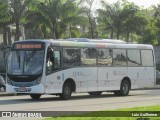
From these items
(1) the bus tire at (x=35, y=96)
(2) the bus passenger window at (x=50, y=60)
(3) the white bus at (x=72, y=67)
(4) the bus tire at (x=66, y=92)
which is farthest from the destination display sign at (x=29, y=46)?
(1) the bus tire at (x=35, y=96)

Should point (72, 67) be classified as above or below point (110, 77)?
above

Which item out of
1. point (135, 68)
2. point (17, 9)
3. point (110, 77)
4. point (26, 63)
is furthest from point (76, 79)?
point (17, 9)

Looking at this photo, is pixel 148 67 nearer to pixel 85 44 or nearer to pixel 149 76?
pixel 149 76

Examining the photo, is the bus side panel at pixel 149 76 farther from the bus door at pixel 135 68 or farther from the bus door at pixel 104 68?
the bus door at pixel 104 68

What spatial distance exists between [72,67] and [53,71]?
4.89ft

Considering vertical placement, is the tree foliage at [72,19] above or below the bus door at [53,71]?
above

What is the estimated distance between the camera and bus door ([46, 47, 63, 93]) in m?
24.0

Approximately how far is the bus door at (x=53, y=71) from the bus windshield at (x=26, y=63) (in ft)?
1.27

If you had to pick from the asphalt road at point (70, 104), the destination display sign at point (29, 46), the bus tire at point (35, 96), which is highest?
the destination display sign at point (29, 46)

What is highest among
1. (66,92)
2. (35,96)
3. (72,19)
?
(72,19)

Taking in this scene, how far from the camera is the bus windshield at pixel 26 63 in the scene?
23844 millimetres

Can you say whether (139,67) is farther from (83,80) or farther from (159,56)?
(159,56)

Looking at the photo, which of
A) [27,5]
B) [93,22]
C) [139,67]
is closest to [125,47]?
[139,67]

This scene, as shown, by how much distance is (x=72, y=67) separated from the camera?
83.3ft
